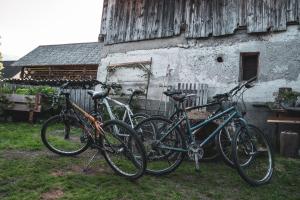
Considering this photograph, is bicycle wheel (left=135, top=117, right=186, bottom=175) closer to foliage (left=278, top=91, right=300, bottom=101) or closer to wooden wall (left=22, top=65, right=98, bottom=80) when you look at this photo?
foliage (left=278, top=91, right=300, bottom=101)

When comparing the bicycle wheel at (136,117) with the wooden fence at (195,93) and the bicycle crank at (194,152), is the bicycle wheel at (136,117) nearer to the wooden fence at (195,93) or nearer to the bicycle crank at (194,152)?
the bicycle crank at (194,152)

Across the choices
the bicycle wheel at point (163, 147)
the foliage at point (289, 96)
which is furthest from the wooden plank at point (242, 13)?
the bicycle wheel at point (163, 147)

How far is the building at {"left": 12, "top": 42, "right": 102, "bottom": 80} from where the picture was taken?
25.1 metres

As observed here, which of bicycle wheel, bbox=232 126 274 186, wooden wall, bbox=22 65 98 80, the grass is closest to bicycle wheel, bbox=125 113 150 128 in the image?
the grass

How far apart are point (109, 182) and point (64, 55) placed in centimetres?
2541

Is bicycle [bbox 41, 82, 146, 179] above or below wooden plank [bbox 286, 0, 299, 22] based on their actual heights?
below

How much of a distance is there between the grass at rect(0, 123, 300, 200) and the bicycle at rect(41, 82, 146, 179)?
19 centimetres

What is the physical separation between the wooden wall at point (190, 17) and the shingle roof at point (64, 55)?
1253 centimetres

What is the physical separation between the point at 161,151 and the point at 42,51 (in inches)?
1132

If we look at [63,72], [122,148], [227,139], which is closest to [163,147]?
[122,148]

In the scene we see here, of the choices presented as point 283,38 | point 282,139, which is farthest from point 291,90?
point 282,139

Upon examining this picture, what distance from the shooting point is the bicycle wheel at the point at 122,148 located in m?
3.94

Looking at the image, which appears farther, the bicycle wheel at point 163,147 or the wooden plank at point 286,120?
the wooden plank at point 286,120

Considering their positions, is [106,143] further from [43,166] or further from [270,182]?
[270,182]
